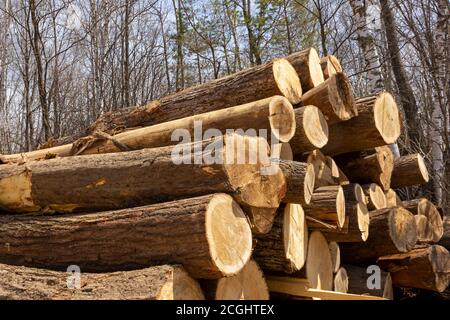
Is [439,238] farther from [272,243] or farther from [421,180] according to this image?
[272,243]

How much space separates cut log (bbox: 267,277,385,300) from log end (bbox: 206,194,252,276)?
34.7 inches

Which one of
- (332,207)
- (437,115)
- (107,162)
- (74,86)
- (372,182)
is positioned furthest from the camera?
(74,86)

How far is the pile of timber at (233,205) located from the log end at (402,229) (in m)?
0.01

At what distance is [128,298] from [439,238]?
11.6 feet

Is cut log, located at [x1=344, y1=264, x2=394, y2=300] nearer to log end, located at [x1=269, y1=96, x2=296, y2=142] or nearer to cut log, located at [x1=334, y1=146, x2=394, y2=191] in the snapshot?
cut log, located at [x1=334, y1=146, x2=394, y2=191]

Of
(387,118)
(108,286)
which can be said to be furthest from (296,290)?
(387,118)

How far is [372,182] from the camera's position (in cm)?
431

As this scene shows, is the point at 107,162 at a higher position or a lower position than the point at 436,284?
higher

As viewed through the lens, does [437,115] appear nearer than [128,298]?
No

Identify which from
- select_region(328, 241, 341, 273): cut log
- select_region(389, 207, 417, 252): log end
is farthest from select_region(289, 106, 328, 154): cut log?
select_region(389, 207, 417, 252): log end

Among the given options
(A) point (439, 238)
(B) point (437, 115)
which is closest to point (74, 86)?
(B) point (437, 115)

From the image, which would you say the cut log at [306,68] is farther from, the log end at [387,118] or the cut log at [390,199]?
the cut log at [390,199]

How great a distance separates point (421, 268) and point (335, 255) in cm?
79
